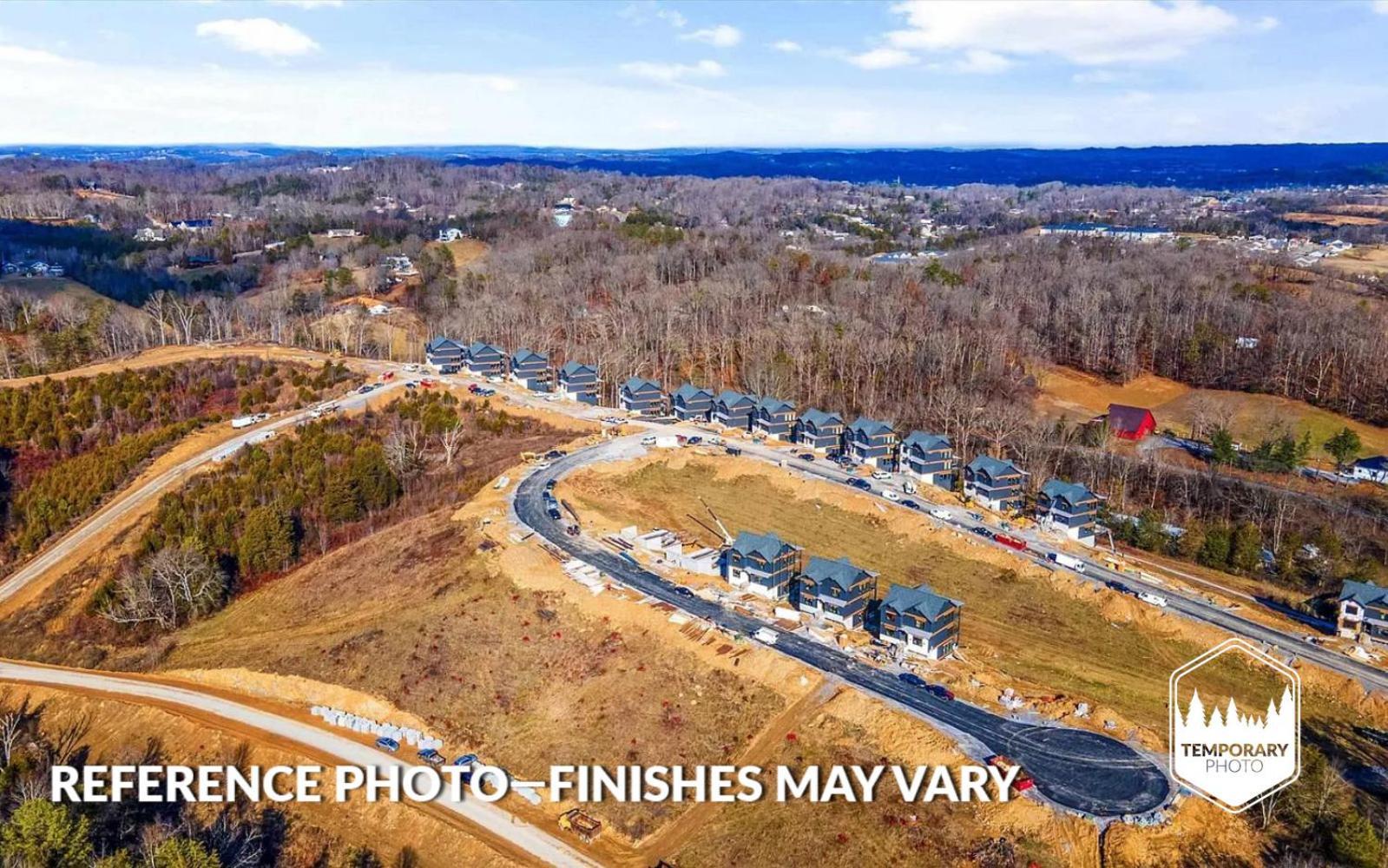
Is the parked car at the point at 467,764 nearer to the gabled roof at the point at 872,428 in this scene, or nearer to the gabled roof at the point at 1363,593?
the gabled roof at the point at 872,428

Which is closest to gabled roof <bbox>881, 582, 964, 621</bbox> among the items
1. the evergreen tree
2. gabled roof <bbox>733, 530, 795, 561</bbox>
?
gabled roof <bbox>733, 530, 795, 561</bbox>

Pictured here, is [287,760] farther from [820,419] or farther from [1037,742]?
[820,419]

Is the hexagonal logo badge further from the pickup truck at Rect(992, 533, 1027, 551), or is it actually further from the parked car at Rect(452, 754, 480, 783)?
the parked car at Rect(452, 754, 480, 783)

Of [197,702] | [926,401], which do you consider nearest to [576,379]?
[926,401]

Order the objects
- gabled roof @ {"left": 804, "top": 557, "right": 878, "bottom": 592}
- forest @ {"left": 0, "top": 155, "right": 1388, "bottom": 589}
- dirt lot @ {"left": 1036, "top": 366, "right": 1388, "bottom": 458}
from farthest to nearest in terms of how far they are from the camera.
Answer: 1. dirt lot @ {"left": 1036, "top": 366, "right": 1388, "bottom": 458}
2. forest @ {"left": 0, "top": 155, "right": 1388, "bottom": 589}
3. gabled roof @ {"left": 804, "top": 557, "right": 878, "bottom": 592}

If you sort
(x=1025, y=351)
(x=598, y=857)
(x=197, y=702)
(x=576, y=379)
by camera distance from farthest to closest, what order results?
(x=1025, y=351) → (x=576, y=379) → (x=197, y=702) → (x=598, y=857)

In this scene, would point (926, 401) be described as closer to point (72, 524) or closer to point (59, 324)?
point (72, 524)
